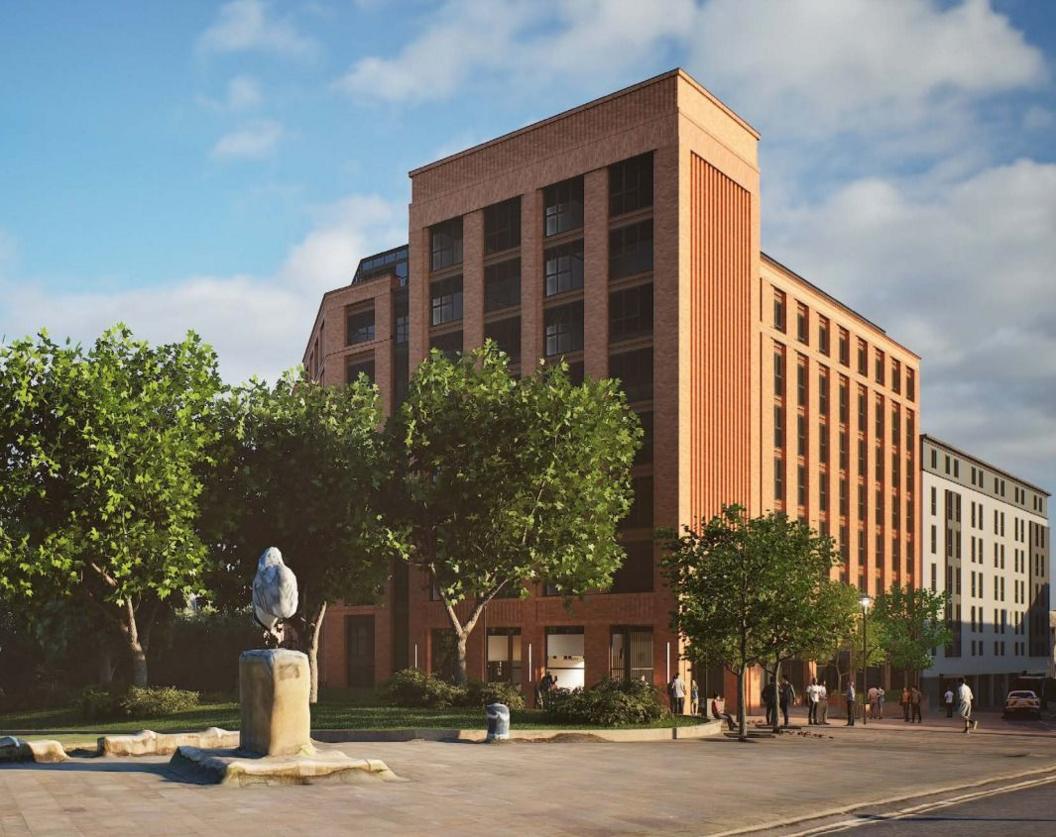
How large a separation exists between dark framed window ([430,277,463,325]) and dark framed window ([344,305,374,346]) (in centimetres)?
860

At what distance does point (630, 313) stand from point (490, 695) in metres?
23.7

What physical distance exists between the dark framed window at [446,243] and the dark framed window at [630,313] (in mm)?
12010

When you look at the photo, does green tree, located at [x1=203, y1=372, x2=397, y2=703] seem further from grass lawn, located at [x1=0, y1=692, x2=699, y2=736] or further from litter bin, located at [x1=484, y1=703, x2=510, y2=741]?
litter bin, located at [x1=484, y1=703, x2=510, y2=741]

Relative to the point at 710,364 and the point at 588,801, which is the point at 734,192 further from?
the point at 588,801

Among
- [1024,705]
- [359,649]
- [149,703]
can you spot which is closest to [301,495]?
[149,703]

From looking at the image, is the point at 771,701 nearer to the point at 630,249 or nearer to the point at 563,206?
the point at 630,249

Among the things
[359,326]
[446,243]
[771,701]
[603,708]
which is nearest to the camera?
[603,708]

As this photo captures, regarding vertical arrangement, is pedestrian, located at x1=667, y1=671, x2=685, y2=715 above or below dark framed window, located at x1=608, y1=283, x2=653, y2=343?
below

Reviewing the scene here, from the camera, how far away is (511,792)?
19.9m

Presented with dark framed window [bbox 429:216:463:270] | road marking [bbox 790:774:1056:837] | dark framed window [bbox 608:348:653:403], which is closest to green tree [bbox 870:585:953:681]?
dark framed window [bbox 608:348:653:403]

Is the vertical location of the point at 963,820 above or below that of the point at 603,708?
above

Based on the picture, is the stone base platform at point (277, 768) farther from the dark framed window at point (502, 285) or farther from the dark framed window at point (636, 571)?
the dark framed window at point (502, 285)

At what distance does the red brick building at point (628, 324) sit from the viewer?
2176 inches

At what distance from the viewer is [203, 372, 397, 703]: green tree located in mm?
42781
